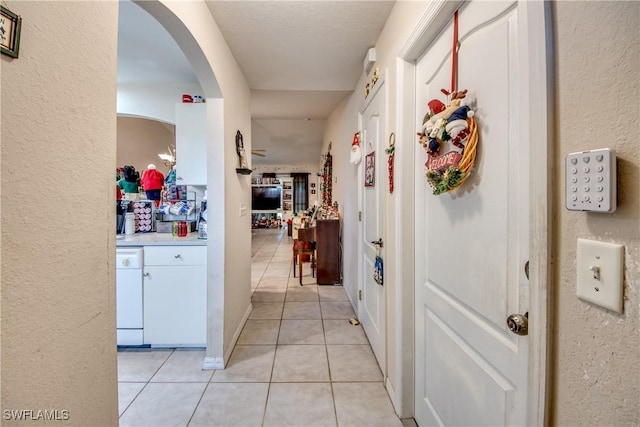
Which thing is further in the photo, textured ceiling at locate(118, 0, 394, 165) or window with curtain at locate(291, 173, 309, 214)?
window with curtain at locate(291, 173, 309, 214)

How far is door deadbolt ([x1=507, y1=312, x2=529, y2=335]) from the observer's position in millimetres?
690

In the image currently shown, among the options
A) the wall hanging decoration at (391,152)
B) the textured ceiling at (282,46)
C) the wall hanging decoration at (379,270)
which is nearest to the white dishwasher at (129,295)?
the textured ceiling at (282,46)

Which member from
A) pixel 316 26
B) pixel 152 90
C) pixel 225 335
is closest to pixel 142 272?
pixel 225 335

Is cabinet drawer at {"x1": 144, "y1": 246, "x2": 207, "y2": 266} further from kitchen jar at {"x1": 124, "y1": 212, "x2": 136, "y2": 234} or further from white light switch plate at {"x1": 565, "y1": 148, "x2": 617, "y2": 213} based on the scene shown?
white light switch plate at {"x1": 565, "y1": 148, "x2": 617, "y2": 213}

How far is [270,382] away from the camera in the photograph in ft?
5.72

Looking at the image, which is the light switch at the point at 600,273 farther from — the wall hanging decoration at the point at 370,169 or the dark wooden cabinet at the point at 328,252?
the dark wooden cabinet at the point at 328,252

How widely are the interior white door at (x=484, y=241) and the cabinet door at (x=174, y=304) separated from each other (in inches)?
67.5

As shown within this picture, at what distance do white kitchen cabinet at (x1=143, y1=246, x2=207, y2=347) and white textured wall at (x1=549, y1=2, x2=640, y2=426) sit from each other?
6.83 ft

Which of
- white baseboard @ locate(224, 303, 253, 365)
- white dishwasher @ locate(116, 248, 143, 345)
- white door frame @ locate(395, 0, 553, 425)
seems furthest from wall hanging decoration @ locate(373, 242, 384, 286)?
white dishwasher @ locate(116, 248, 143, 345)

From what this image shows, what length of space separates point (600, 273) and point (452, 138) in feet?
1.98

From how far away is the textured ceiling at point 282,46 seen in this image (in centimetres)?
163

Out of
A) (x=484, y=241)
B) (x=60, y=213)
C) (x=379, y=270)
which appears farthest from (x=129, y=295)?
(x=484, y=241)

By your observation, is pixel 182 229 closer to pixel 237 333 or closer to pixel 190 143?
pixel 190 143

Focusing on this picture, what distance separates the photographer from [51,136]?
0.61m
